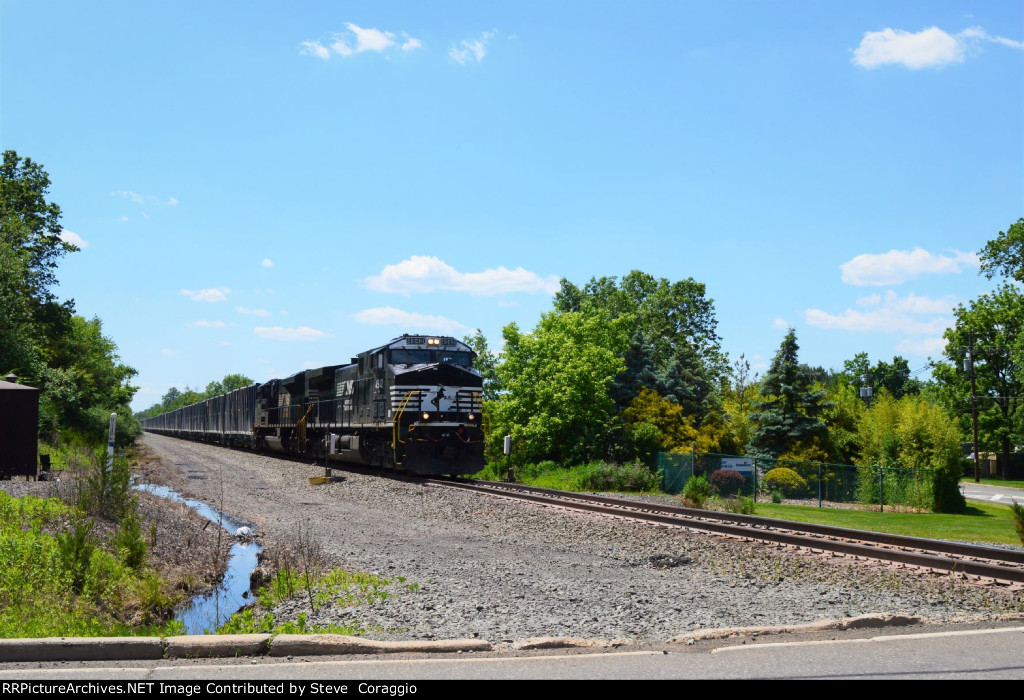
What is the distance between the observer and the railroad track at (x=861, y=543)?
1109 centimetres

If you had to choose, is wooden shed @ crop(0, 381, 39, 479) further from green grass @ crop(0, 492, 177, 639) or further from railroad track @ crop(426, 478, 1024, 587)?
railroad track @ crop(426, 478, 1024, 587)

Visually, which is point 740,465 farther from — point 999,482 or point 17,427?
point 999,482

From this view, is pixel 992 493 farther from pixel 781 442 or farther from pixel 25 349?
pixel 25 349

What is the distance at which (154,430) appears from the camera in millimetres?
120812

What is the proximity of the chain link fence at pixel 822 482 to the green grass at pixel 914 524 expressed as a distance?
3244 millimetres

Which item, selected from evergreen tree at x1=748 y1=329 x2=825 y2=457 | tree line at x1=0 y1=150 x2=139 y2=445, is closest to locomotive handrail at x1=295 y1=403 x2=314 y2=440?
tree line at x1=0 y1=150 x2=139 y2=445

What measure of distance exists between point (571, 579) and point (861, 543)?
5.98m

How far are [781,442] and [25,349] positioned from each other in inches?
1420

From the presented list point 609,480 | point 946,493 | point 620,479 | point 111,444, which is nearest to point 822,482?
point 946,493

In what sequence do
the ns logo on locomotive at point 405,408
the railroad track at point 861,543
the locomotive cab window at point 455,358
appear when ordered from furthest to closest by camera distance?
the locomotive cab window at point 455,358
the ns logo on locomotive at point 405,408
the railroad track at point 861,543

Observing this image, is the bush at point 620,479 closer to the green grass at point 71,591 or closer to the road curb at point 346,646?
the green grass at point 71,591

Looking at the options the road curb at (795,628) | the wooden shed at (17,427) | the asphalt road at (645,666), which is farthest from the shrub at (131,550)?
the wooden shed at (17,427)

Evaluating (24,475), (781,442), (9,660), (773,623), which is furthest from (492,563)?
(781,442)

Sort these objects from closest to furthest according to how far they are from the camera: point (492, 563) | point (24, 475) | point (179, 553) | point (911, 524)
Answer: point (492, 563)
point (179, 553)
point (911, 524)
point (24, 475)
